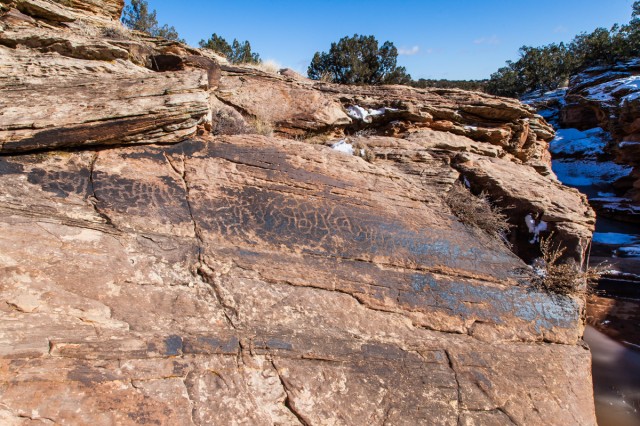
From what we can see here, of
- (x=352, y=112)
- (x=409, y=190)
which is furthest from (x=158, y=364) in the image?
(x=352, y=112)

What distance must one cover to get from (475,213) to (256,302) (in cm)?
351

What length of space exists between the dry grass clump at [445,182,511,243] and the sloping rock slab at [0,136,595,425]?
0.31m

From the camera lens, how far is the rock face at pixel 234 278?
110 inches

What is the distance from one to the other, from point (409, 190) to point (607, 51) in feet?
79.5

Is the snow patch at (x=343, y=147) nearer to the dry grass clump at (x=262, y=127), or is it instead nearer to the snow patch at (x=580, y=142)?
the dry grass clump at (x=262, y=127)

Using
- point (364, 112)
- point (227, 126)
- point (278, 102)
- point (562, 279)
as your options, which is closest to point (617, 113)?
point (364, 112)

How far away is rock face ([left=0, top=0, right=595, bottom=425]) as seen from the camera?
9.15 feet

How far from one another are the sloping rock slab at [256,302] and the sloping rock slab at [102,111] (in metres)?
0.20

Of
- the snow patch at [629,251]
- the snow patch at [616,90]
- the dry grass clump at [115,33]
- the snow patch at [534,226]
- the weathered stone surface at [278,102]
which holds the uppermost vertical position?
the snow patch at [616,90]

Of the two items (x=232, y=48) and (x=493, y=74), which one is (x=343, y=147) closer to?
(x=232, y=48)

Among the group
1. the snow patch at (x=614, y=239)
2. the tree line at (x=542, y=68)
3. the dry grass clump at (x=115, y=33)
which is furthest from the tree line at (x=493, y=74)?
the snow patch at (x=614, y=239)

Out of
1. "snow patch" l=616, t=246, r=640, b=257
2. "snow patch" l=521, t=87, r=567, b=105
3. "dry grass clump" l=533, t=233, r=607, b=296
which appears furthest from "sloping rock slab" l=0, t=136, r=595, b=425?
"snow patch" l=521, t=87, r=567, b=105

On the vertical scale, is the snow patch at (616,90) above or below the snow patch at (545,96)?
below

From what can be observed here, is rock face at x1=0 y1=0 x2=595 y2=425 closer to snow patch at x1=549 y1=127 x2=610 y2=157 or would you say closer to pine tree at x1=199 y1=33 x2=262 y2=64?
pine tree at x1=199 y1=33 x2=262 y2=64
